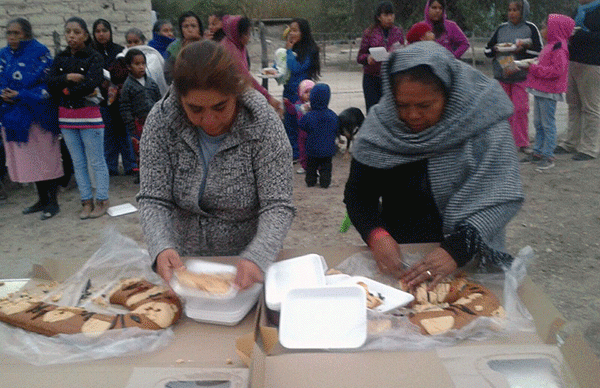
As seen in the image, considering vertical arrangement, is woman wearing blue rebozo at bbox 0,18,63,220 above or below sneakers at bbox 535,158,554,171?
above

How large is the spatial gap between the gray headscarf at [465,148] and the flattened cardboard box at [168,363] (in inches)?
27.3

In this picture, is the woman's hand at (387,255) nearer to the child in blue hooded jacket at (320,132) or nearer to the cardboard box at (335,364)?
the cardboard box at (335,364)

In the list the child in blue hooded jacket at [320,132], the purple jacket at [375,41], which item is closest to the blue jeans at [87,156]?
the child in blue hooded jacket at [320,132]

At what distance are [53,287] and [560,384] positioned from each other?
133 cm

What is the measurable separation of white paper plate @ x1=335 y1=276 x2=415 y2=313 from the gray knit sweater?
0.24 metres

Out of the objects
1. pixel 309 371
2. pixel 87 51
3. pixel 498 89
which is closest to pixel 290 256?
pixel 309 371

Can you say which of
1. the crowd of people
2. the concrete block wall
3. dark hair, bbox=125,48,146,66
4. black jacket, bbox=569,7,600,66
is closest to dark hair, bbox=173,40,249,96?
the crowd of people

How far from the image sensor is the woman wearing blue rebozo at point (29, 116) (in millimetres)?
4445

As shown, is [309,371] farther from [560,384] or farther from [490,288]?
[490,288]

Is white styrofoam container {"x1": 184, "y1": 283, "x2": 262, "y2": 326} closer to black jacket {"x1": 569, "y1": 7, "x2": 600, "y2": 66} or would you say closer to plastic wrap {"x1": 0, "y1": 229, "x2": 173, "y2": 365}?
plastic wrap {"x1": 0, "y1": 229, "x2": 173, "y2": 365}

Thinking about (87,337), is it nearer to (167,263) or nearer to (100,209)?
(167,263)

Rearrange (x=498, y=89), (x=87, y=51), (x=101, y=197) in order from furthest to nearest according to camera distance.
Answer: (x=101, y=197), (x=87, y=51), (x=498, y=89)

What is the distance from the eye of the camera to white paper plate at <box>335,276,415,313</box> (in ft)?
4.53

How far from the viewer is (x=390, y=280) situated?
159 centimetres
